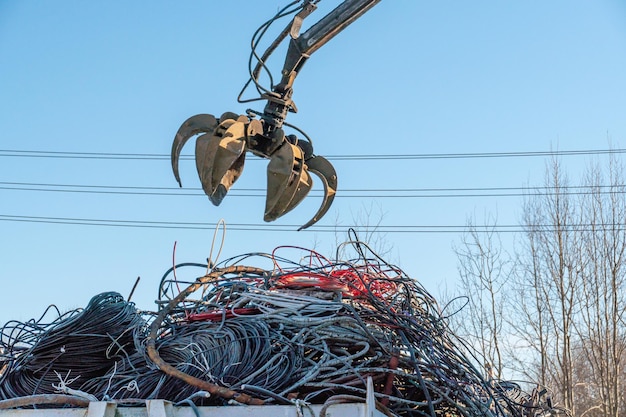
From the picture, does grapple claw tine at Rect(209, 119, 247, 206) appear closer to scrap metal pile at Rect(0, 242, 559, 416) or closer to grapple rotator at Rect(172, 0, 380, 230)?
grapple rotator at Rect(172, 0, 380, 230)

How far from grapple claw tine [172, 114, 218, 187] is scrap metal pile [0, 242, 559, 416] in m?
0.64

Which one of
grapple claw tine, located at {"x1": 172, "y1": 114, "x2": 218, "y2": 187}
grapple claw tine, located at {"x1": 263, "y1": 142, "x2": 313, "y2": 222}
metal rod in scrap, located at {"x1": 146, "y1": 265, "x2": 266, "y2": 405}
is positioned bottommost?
metal rod in scrap, located at {"x1": 146, "y1": 265, "x2": 266, "y2": 405}

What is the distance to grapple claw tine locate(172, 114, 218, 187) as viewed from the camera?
331 cm

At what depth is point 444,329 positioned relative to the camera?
3445mm

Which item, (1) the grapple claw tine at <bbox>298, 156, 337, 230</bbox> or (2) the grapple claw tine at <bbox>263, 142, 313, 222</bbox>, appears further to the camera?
(1) the grapple claw tine at <bbox>298, 156, 337, 230</bbox>

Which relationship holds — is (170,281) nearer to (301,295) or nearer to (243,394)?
(301,295)

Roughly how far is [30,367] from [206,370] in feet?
3.24

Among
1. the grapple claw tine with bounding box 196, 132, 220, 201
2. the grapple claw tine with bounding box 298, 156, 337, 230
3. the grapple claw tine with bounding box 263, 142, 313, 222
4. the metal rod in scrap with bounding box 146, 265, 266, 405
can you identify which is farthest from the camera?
the grapple claw tine with bounding box 298, 156, 337, 230

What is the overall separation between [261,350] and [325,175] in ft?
3.90

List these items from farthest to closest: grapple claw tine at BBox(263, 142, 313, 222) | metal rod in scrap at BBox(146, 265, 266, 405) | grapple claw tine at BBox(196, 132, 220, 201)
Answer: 1. grapple claw tine at BBox(263, 142, 313, 222)
2. grapple claw tine at BBox(196, 132, 220, 201)
3. metal rod in scrap at BBox(146, 265, 266, 405)

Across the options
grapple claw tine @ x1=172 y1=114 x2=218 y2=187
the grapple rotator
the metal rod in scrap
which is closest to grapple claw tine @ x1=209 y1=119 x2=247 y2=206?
the grapple rotator

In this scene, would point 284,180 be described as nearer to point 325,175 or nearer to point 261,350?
point 325,175

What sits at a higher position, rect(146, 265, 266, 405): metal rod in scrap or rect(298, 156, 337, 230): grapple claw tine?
rect(298, 156, 337, 230): grapple claw tine

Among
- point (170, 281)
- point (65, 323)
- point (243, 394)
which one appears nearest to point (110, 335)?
point (65, 323)
